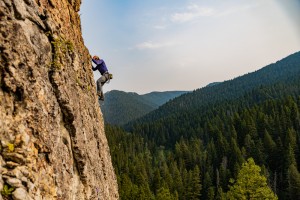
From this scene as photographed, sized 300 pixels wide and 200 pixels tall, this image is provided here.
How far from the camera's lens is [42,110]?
377 inches

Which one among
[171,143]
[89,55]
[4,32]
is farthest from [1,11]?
[171,143]

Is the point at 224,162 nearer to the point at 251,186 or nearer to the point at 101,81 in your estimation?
the point at 251,186

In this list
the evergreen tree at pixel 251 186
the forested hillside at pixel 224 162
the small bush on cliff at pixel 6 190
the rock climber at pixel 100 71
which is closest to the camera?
the small bush on cliff at pixel 6 190

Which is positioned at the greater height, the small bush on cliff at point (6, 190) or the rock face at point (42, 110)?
the rock face at point (42, 110)

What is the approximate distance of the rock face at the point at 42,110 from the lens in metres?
8.24

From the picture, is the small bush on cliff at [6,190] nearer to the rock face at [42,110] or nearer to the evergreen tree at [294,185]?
the rock face at [42,110]

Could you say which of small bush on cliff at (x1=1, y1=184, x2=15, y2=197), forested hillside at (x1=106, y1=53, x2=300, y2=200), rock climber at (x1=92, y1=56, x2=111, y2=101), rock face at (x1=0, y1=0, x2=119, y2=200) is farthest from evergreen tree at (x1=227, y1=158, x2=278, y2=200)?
small bush on cliff at (x1=1, y1=184, x2=15, y2=197)

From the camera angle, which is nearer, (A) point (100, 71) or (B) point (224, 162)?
(A) point (100, 71)

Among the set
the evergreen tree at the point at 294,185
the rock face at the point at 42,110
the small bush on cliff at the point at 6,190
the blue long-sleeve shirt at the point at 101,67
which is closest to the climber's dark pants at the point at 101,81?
the blue long-sleeve shirt at the point at 101,67

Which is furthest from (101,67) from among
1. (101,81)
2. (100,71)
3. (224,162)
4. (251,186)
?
(224,162)

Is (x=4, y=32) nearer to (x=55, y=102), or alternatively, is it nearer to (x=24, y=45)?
(x=24, y=45)

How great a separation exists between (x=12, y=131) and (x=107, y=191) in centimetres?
916

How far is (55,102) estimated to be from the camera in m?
10.7

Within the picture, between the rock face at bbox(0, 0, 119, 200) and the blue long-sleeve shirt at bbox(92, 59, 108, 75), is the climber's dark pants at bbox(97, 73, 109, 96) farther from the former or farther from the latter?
the rock face at bbox(0, 0, 119, 200)
